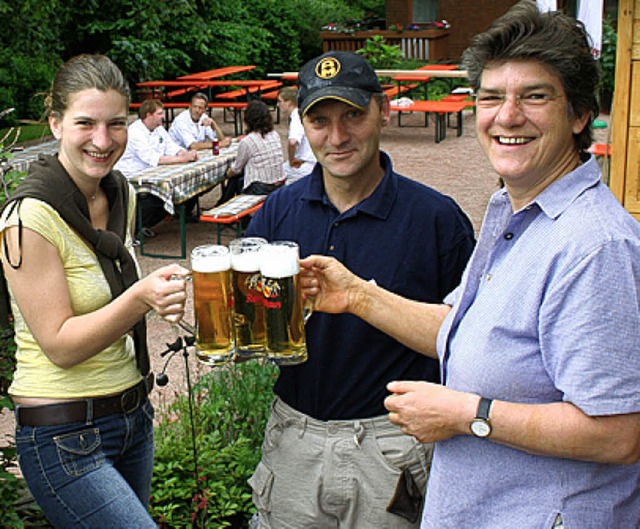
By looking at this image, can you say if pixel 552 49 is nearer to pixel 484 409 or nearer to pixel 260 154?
pixel 484 409

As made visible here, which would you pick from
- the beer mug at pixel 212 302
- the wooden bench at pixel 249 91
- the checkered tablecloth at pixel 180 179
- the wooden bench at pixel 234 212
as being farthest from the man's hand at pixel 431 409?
the wooden bench at pixel 249 91

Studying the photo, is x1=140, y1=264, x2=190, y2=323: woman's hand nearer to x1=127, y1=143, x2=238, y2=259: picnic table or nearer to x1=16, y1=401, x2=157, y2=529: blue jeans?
x1=16, y1=401, x2=157, y2=529: blue jeans

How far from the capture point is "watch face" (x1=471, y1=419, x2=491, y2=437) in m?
1.74

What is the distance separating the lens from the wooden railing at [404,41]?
23.7 m

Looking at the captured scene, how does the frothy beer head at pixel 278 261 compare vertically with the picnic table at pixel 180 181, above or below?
above

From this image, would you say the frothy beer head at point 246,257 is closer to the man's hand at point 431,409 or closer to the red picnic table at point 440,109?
the man's hand at point 431,409

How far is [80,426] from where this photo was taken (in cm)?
226

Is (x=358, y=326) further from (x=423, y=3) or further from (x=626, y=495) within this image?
(x=423, y=3)

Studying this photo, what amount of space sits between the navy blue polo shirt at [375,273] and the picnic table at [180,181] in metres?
6.32

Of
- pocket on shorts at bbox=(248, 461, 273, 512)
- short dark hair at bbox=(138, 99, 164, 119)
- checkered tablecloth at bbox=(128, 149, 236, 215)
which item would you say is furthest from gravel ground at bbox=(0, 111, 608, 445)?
pocket on shorts at bbox=(248, 461, 273, 512)

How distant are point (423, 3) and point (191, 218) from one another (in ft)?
59.9

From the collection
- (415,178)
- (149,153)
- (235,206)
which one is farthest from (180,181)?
(415,178)

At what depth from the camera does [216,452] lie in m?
3.81

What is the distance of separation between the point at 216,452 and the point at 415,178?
8480 mm
